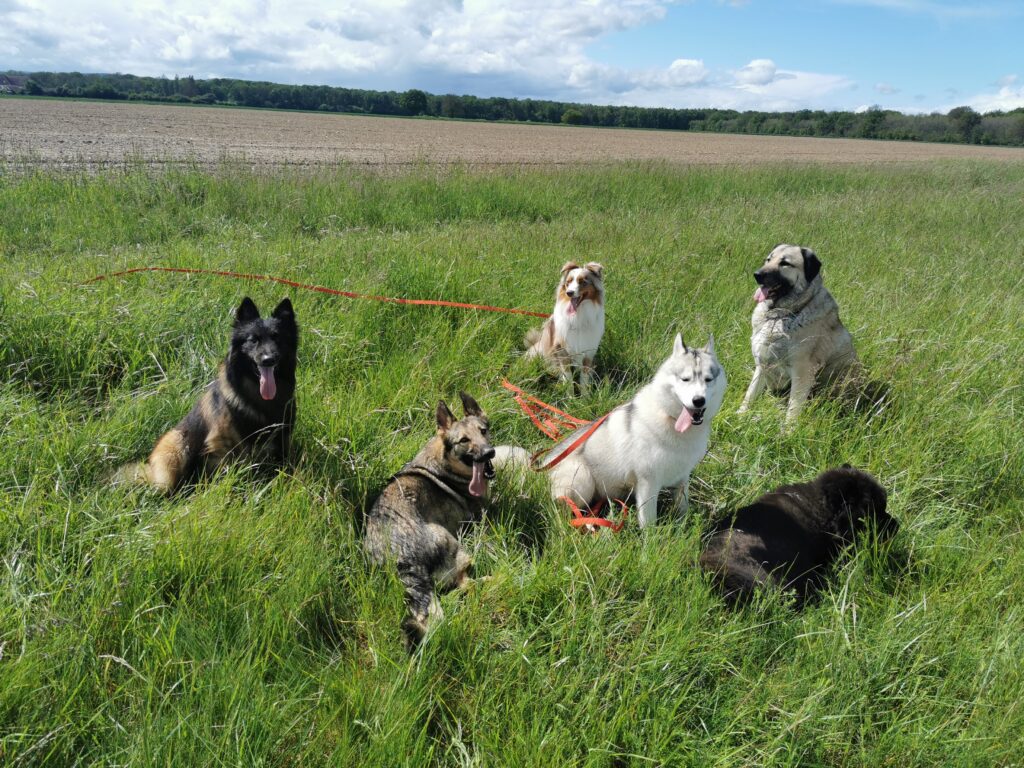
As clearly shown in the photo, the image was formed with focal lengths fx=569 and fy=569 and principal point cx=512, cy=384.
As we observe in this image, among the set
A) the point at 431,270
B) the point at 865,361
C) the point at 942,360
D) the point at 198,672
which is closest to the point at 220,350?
the point at 431,270

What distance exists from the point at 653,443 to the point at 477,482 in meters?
0.99

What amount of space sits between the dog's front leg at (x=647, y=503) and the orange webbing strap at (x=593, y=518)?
10 centimetres

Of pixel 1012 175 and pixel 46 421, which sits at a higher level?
pixel 1012 175

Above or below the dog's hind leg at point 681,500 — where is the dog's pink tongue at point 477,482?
above

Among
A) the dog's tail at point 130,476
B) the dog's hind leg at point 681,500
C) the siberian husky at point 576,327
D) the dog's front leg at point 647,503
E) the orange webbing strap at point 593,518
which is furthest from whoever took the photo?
the siberian husky at point 576,327

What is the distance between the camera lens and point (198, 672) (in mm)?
1831

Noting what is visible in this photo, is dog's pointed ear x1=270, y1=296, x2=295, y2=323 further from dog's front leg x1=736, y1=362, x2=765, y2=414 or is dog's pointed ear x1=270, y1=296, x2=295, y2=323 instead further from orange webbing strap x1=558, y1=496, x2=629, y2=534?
dog's front leg x1=736, y1=362, x2=765, y2=414

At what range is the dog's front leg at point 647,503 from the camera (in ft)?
10.3

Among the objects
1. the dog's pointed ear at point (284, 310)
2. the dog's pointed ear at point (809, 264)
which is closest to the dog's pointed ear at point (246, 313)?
the dog's pointed ear at point (284, 310)

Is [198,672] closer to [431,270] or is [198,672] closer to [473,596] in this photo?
[473,596]

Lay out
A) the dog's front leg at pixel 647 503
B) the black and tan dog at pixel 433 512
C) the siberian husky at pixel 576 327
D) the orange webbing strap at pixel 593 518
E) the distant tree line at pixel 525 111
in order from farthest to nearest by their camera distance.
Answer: the distant tree line at pixel 525 111
the siberian husky at pixel 576 327
the dog's front leg at pixel 647 503
the orange webbing strap at pixel 593 518
the black and tan dog at pixel 433 512

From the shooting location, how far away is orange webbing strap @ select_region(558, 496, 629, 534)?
298 cm

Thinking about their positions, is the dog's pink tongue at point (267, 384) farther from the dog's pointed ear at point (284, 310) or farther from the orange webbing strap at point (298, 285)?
the orange webbing strap at point (298, 285)

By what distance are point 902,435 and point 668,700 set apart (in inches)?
117
